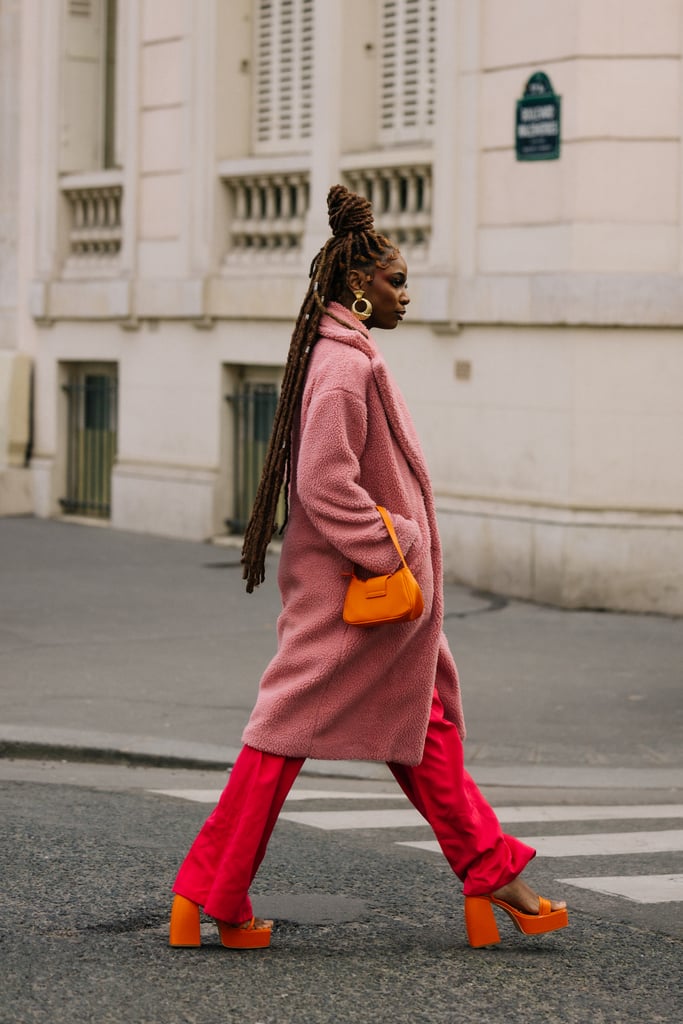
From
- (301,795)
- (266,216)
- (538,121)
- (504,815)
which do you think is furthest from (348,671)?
(266,216)

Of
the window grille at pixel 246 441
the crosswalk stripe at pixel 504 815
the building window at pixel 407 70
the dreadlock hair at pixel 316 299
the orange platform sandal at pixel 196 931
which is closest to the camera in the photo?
the orange platform sandal at pixel 196 931

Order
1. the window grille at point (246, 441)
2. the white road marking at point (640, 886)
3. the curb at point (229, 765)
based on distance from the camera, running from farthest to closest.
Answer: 1. the window grille at point (246, 441)
2. the curb at point (229, 765)
3. the white road marking at point (640, 886)

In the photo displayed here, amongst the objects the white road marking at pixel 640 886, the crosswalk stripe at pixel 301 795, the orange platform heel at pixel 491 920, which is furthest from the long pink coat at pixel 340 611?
the crosswalk stripe at pixel 301 795

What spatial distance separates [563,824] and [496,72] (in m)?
7.56

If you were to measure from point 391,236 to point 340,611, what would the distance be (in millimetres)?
9979

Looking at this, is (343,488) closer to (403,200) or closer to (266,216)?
(403,200)

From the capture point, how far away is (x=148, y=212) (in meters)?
17.0

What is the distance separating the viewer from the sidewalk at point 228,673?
851 cm

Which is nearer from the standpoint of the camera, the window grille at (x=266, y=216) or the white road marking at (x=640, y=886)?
the white road marking at (x=640, y=886)

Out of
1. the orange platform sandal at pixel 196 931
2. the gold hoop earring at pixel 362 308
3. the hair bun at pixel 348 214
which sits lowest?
the orange platform sandal at pixel 196 931

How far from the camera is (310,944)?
5184 millimetres

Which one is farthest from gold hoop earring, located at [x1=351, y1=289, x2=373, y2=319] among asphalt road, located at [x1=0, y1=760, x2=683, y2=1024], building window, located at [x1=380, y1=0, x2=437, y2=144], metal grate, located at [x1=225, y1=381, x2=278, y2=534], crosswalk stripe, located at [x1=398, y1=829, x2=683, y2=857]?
metal grate, located at [x1=225, y1=381, x2=278, y2=534]

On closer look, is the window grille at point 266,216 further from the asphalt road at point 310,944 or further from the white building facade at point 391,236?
the asphalt road at point 310,944

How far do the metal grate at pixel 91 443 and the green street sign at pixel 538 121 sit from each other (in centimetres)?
558
